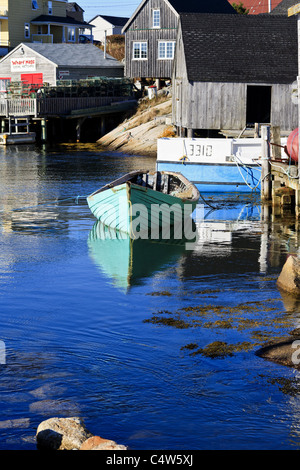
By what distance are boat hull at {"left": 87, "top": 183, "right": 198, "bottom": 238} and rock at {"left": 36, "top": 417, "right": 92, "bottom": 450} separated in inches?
461

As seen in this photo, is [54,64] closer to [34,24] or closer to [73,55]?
[73,55]

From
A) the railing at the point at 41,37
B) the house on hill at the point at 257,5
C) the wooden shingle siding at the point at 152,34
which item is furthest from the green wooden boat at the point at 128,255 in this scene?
the house on hill at the point at 257,5

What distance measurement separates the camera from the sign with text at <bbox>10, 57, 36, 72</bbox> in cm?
6072

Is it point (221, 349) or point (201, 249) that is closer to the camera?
point (221, 349)

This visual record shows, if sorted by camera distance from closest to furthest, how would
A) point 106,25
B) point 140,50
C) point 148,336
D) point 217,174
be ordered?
1. point 148,336
2. point 217,174
3. point 140,50
4. point 106,25

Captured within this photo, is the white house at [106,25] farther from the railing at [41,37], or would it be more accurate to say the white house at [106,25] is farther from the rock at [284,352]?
the rock at [284,352]

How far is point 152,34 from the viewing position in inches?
2245

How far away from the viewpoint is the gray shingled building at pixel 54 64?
59.9m

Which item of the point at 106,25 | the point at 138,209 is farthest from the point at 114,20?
the point at 138,209

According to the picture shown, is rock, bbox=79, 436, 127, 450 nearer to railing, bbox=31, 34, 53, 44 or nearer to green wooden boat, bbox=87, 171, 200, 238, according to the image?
green wooden boat, bbox=87, 171, 200, 238

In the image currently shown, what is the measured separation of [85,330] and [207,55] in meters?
26.8

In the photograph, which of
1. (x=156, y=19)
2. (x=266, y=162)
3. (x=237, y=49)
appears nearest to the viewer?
(x=266, y=162)

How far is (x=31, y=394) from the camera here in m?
9.17

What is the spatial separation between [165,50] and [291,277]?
45.9m
